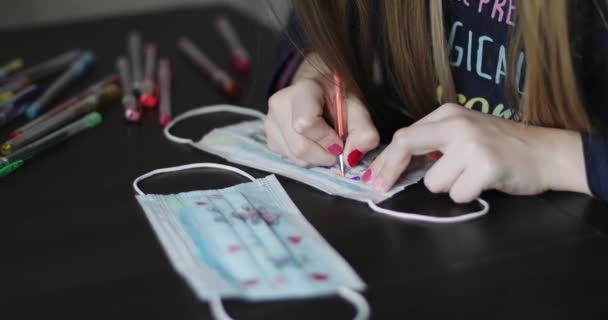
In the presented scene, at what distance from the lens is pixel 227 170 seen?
→ 0.76 metres

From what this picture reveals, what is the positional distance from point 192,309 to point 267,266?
0.07 metres

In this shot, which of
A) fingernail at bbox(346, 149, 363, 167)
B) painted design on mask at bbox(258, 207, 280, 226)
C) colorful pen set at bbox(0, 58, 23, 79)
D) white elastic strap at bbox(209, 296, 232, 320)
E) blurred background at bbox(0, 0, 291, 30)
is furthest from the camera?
blurred background at bbox(0, 0, 291, 30)

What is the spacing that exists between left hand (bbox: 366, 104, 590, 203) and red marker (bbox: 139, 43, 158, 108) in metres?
0.41

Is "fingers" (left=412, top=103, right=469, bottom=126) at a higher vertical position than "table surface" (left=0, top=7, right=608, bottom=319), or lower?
higher

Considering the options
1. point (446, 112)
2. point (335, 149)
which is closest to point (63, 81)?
point (335, 149)

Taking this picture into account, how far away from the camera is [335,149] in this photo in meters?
0.74

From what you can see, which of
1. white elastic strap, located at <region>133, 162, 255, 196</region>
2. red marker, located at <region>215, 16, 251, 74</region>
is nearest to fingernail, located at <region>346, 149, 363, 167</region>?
white elastic strap, located at <region>133, 162, 255, 196</region>

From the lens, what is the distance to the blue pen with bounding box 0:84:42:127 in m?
0.93

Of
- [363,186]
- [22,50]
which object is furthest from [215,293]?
[22,50]

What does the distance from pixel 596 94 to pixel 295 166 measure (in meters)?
0.31

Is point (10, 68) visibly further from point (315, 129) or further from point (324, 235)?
point (324, 235)

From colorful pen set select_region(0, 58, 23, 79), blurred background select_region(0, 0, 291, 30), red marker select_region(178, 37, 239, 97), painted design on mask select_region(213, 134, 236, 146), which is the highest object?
colorful pen set select_region(0, 58, 23, 79)

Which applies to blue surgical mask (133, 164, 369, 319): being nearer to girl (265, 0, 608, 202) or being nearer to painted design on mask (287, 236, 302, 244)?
painted design on mask (287, 236, 302, 244)

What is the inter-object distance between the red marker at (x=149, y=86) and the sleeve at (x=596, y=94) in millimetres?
555
